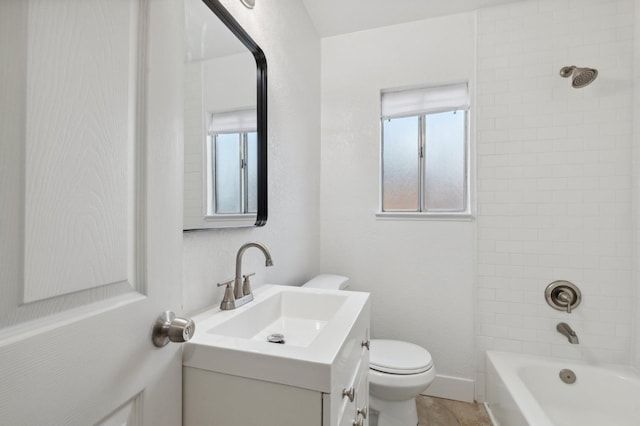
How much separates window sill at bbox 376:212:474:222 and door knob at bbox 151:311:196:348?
5.69 ft

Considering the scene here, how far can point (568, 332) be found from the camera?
5.87 feet

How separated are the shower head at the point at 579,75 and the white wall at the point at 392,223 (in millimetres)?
514

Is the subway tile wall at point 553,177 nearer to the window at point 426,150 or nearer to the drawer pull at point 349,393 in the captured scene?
the window at point 426,150

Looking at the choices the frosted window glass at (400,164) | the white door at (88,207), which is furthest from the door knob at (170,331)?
the frosted window glass at (400,164)

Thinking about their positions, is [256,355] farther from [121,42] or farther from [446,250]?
[446,250]

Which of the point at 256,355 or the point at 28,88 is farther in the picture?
the point at 256,355

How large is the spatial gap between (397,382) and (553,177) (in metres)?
1.55

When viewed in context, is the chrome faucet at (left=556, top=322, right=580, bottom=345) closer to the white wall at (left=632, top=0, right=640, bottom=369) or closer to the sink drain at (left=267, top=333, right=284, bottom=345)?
the white wall at (left=632, top=0, right=640, bottom=369)

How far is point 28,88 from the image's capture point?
378mm

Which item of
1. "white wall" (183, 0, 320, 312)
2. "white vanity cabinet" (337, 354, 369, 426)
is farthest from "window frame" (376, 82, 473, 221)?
"white vanity cabinet" (337, 354, 369, 426)

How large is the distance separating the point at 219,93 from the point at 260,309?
0.83 meters

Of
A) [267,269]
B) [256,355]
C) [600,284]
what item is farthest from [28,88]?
[600,284]

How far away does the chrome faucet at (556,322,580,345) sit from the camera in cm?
176

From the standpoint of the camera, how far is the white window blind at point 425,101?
81.7 inches
